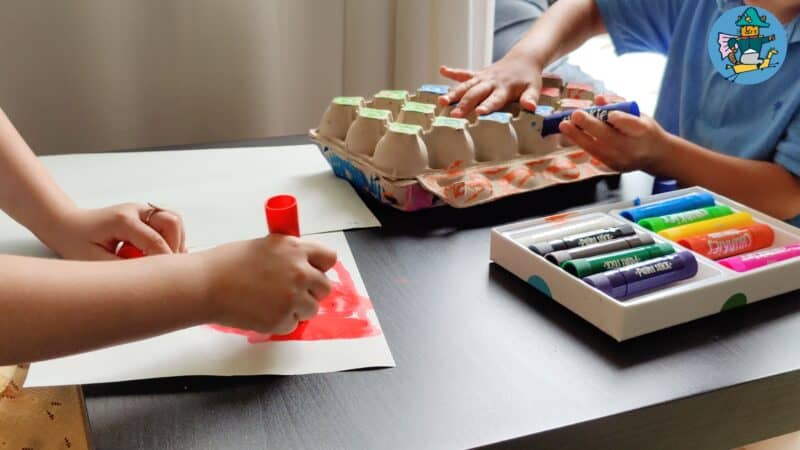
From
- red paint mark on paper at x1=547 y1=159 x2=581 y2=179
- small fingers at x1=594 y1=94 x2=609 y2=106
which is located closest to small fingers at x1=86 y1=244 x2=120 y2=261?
red paint mark on paper at x1=547 y1=159 x2=581 y2=179

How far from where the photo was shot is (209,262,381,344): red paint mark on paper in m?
0.51

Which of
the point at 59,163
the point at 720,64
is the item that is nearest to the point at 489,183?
the point at 720,64

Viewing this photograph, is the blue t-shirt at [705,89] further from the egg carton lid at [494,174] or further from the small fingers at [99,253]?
the small fingers at [99,253]

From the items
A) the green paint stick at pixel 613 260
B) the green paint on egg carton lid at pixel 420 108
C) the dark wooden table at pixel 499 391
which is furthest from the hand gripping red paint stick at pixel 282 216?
the green paint on egg carton lid at pixel 420 108

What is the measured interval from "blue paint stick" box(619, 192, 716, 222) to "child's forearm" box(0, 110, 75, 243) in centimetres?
52

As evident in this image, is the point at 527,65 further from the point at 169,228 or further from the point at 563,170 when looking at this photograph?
the point at 169,228

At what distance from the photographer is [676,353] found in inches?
19.2

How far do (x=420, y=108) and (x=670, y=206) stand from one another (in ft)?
0.93

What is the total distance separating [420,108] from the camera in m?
0.78

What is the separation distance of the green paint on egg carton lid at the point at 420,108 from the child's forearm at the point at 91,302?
38 cm

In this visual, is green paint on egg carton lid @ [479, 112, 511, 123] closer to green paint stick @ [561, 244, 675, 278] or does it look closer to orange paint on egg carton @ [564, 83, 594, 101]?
orange paint on egg carton @ [564, 83, 594, 101]

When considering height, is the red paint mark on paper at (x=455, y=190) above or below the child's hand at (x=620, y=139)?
below

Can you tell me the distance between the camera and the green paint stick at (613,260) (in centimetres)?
54

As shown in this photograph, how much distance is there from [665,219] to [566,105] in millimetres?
240
